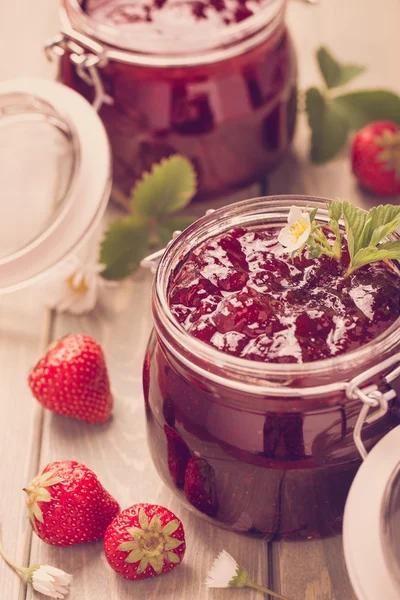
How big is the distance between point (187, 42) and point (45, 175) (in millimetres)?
549

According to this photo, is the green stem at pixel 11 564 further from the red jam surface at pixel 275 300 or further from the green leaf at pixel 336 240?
the green leaf at pixel 336 240

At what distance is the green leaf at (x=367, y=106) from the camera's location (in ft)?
7.77

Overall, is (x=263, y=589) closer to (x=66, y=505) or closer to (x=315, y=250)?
(x=66, y=505)

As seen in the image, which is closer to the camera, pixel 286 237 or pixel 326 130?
pixel 286 237

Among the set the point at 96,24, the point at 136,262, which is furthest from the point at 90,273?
the point at 96,24


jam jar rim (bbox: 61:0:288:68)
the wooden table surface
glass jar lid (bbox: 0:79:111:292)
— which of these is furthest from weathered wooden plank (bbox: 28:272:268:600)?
jam jar rim (bbox: 61:0:288:68)

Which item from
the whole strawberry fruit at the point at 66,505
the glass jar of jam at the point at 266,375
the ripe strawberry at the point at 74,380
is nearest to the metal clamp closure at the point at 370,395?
the glass jar of jam at the point at 266,375

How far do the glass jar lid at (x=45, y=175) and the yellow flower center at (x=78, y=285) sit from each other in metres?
0.12

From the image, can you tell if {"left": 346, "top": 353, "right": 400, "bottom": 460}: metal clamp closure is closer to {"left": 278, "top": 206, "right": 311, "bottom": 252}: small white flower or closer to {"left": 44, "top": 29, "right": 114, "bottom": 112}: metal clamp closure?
{"left": 278, "top": 206, "right": 311, "bottom": 252}: small white flower

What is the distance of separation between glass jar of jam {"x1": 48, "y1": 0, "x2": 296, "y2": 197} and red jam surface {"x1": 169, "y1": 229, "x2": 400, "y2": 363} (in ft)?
1.67

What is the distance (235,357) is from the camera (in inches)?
57.5

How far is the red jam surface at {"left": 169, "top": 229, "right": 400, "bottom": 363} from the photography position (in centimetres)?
148

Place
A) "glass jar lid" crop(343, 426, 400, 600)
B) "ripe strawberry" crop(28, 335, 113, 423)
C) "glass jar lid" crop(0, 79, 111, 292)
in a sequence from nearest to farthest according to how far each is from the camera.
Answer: "glass jar lid" crop(343, 426, 400, 600), "ripe strawberry" crop(28, 335, 113, 423), "glass jar lid" crop(0, 79, 111, 292)

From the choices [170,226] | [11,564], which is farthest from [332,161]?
[11,564]
